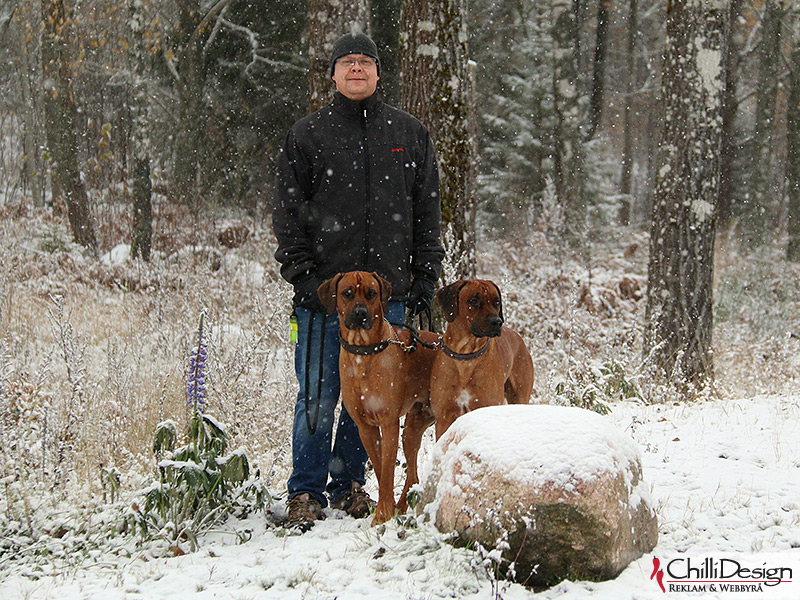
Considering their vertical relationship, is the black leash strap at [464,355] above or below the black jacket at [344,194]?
below

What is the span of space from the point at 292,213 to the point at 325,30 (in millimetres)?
3278

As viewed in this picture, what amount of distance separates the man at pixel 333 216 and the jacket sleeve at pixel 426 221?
9 cm

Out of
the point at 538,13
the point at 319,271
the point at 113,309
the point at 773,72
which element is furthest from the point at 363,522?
the point at 773,72

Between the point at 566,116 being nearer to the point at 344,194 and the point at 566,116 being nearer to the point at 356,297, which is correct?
the point at 344,194

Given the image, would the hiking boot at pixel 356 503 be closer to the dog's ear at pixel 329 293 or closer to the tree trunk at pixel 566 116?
the dog's ear at pixel 329 293

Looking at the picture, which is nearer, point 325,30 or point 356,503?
point 356,503

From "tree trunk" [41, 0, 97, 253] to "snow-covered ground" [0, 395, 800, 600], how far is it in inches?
380

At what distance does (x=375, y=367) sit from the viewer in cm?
386

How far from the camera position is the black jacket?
4129 mm

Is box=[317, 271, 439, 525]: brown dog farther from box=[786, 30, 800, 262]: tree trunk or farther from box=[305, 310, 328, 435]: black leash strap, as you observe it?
box=[786, 30, 800, 262]: tree trunk

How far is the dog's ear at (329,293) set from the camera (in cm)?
383

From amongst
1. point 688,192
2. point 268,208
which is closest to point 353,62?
point 688,192

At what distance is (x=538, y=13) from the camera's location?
56.9ft

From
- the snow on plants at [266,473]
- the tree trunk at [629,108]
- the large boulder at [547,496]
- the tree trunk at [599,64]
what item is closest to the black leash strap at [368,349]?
the large boulder at [547,496]
